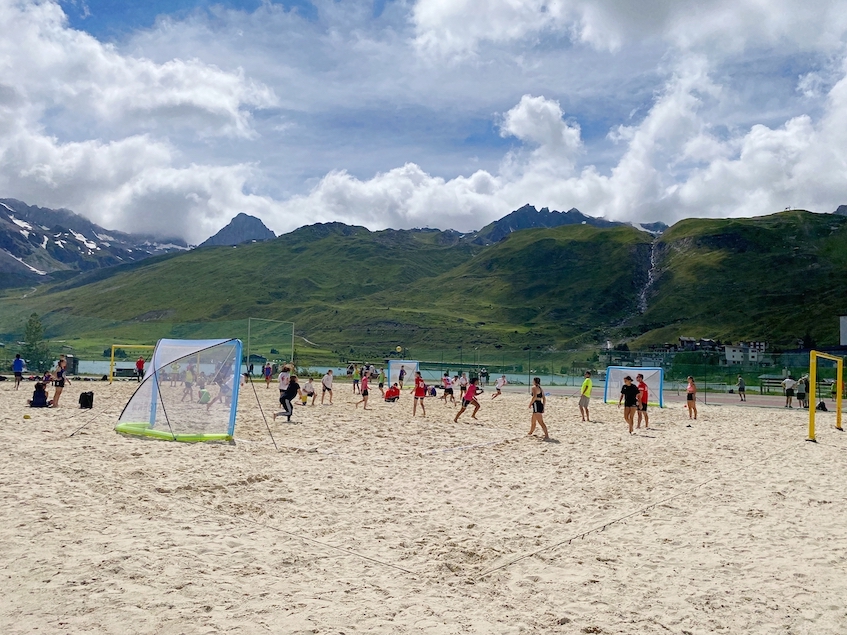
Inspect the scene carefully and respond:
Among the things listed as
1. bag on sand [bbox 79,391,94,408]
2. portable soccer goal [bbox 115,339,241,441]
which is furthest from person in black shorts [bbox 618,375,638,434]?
bag on sand [bbox 79,391,94,408]

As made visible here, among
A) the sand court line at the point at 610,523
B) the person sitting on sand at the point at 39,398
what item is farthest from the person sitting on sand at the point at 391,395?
the sand court line at the point at 610,523

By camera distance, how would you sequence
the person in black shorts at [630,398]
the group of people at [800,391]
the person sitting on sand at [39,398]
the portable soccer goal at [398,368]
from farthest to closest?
the portable soccer goal at [398,368] < the group of people at [800,391] < the person sitting on sand at [39,398] < the person in black shorts at [630,398]

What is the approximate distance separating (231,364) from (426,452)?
4868 mm

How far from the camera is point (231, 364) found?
→ 50.6 ft

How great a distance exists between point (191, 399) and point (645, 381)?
Result: 782 inches

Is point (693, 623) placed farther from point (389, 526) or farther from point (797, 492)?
point (797, 492)

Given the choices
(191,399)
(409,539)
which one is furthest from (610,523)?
(191,399)

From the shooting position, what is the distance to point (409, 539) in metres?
7.82

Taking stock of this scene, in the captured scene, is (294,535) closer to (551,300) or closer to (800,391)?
(800,391)

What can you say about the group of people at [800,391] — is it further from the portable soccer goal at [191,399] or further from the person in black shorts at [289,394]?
the portable soccer goal at [191,399]

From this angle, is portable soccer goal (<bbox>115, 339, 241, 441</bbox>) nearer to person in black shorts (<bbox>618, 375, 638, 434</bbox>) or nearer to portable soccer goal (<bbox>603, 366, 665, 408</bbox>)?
person in black shorts (<bbox>618, 375, 638, 434</bbox>)

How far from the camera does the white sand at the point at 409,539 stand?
5582 millimetres

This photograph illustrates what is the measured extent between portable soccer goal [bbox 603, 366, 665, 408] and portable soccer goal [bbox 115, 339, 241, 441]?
1783 centimetres

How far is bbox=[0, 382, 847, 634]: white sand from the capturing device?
220 inches
